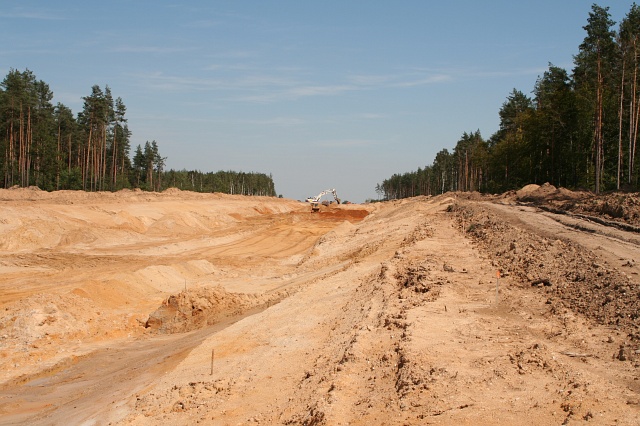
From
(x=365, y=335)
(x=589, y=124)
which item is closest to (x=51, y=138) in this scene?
(x=589, y=124)

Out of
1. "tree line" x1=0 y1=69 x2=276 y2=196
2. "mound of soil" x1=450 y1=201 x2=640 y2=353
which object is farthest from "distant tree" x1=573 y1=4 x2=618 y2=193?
"tree line" x1=0 y1=69 x2=276 y2=196

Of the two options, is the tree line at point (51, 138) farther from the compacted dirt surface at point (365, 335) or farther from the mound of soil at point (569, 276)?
the mound of soil at point (569, 276)

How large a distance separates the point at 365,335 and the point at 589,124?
5054 cm

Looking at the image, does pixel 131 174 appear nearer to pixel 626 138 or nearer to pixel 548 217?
pixel 626 138

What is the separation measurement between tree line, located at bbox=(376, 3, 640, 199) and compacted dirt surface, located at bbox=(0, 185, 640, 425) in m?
20.6

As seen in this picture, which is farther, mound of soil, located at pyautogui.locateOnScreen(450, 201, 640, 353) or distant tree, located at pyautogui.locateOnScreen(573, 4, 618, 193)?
distant tree, located at pyautogui.locateOnScreen(573, 4, 618, 193)

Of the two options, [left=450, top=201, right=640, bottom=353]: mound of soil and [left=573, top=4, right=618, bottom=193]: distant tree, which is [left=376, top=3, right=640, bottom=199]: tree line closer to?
[left=573, top=4, right=618, bottom=193]: distant tree

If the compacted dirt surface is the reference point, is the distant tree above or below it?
above

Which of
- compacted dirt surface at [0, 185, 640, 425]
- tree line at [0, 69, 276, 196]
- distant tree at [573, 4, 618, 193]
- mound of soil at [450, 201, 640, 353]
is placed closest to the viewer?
compacted dirt surface at [0, 185, 640, 425]

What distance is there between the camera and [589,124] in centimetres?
5331

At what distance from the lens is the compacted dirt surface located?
282 inches

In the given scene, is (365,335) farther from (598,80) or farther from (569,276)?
(598,80)

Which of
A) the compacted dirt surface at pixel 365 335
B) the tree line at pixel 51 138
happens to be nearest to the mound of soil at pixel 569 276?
the compacted dirt surface at pixel 365 335

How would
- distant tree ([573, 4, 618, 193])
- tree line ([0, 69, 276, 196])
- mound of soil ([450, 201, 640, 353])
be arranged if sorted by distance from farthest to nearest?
tree line ([0, 69, 276, 196]) < distant tree ([573, 4, 618, 193]) < mound of soil ([450, 201, 640, 353])
